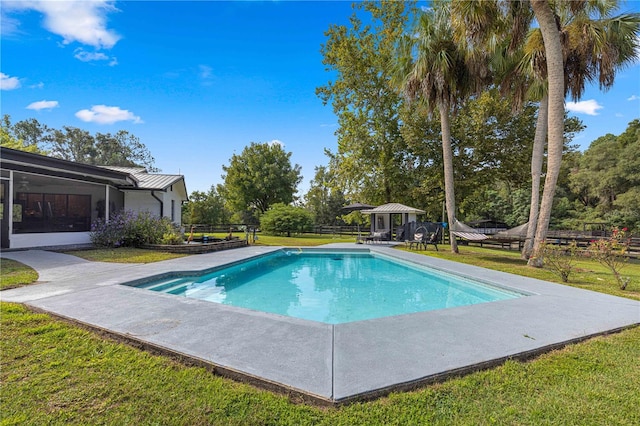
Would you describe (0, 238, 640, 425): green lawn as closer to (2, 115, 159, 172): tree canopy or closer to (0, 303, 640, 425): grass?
(0, 303, 640, 425): grass

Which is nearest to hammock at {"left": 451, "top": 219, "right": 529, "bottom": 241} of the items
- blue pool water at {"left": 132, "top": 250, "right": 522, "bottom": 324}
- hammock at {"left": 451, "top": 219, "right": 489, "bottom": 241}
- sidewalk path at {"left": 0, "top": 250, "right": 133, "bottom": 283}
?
hammock at {"left": 451, "top": 219, "right": 489, "bottom": 241}

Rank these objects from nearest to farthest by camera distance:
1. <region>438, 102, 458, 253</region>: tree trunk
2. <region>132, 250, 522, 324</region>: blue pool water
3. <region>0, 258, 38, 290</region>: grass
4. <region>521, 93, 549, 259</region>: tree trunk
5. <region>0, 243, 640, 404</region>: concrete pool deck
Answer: <region>0, 243, 640, 404</region>: concrete pool deck → <region>0, 258, 38, 290</region>: grass → <region>132, 250, 522, 324</region>: blue pool water → <region>521, 93, 549, 259</region>: tree trunk → <region>438, 102, 458, 253</region>: tree trunk

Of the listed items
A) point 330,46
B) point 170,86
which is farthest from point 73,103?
point 330,46

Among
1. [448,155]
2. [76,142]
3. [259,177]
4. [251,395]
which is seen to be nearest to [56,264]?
[251,395]

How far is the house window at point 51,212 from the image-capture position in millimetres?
9383

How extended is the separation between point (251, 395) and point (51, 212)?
39.4ft

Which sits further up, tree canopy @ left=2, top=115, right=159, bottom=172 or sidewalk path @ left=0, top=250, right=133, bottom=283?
tree canopy @ left=2, top=115, right=159, bottom=172

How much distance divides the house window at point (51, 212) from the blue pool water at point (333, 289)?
21.6 feet

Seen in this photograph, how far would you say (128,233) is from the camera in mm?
10930

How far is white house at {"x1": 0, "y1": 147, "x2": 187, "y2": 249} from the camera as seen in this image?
8.84 m

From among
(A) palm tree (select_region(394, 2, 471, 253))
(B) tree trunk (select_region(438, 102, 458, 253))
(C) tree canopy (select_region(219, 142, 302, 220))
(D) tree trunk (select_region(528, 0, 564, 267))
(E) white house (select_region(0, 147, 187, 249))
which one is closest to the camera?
(D) tree trunk (select_region(528, 0, 564, 267))

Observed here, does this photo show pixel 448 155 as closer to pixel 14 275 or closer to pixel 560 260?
pixel 560 260

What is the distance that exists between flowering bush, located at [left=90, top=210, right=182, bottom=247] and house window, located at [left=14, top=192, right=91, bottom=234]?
58 centimetres

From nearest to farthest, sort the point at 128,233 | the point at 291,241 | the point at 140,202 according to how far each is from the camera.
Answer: the point at 128,233
the point at 140,202
the point at 291,241
